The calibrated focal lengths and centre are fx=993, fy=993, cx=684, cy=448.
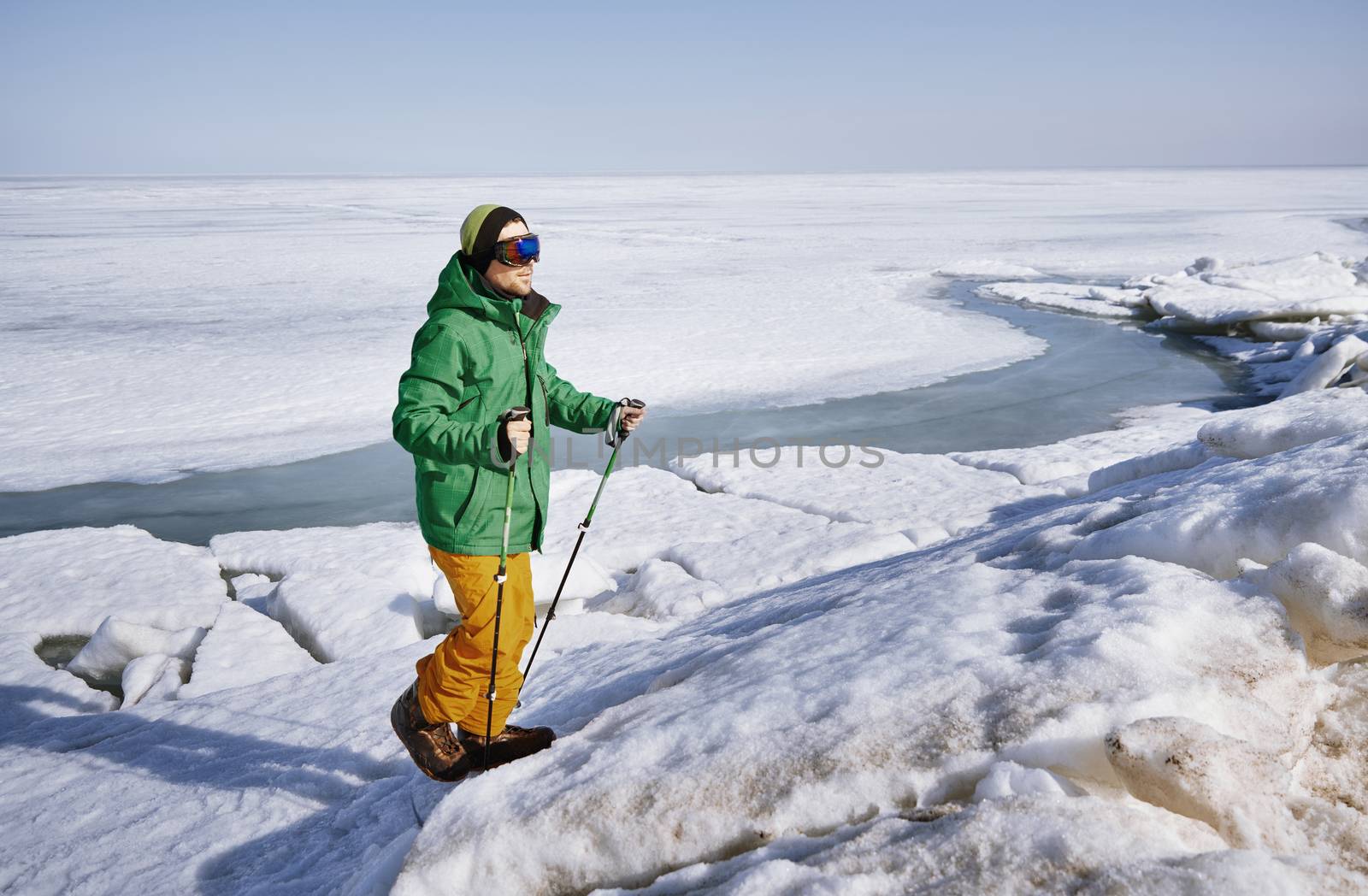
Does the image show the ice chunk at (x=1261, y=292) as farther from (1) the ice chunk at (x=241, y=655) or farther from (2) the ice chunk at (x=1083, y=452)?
(1) the ice chunk at (x=241, y=655)

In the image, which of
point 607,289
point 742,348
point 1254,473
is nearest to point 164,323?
point 607,289

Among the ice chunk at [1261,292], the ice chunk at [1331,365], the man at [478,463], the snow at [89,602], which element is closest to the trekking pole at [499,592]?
the man at [478,463]

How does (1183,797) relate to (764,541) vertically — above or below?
above

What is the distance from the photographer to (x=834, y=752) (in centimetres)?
176

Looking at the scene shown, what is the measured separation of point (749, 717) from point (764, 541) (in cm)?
294

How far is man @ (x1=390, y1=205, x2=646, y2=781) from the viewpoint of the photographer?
2117 millimetres

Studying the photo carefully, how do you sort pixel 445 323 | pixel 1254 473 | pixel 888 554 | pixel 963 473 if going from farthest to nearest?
pixel 963 473, pixel 888 554, pixel 1254 473, pixel 445 323

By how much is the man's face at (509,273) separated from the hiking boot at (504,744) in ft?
3.42

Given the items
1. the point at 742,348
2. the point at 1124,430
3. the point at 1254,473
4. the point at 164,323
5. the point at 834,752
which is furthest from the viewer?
the point at 164,323

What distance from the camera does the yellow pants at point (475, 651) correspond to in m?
2.24

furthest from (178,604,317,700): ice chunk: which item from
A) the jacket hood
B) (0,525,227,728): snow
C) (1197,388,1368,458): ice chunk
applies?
(1197,388,1368,458): ice chunk

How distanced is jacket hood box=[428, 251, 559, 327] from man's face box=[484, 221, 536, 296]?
2 cm

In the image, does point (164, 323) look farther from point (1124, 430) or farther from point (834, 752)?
point (834, 752)

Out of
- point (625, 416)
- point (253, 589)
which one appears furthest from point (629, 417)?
point (253, 589)
